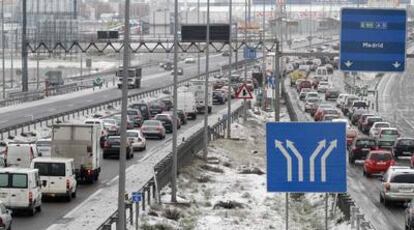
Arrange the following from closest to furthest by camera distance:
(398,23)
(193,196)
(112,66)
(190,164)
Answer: (398,23)
(193,196)
(190,164)
(112,66)

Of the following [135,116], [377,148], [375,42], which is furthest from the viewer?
[135,116]

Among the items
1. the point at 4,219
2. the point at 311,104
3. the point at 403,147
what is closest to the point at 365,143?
the point at 403,147

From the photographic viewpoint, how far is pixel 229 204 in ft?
101

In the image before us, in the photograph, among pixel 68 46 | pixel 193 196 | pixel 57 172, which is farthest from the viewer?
pixel 68 46

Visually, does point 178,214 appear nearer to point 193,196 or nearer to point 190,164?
point 193,196

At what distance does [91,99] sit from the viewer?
3634 inches

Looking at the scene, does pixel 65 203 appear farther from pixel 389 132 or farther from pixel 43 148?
pixel 389 132

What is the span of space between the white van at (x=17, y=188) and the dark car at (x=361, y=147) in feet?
72.1

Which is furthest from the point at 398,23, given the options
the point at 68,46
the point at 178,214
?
the point at 68,46

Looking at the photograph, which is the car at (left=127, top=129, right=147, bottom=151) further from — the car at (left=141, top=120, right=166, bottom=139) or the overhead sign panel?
the overhead sign panel

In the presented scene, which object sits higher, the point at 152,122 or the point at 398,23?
the point at 398,23

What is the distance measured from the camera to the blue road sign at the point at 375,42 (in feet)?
91.7

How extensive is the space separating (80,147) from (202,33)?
178 ft

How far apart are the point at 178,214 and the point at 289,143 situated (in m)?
17.1
